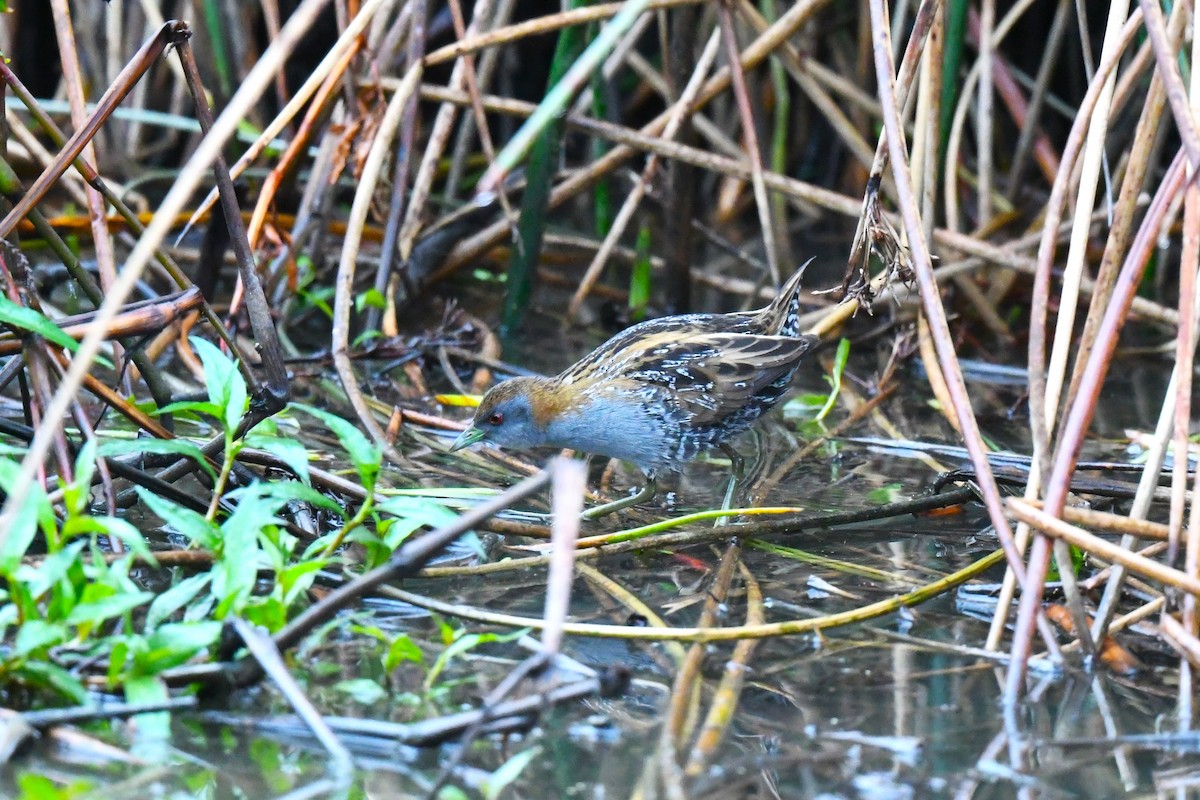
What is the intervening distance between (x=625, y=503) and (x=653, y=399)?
444 millimetres

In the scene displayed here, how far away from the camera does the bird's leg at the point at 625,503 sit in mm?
3434

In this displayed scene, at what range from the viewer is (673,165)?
5246 millimetres

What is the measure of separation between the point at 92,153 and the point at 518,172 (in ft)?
7.72

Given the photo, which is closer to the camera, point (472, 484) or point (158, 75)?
point (472, 484)

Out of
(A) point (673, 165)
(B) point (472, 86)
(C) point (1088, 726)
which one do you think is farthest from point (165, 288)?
(C) point (1088, 726)

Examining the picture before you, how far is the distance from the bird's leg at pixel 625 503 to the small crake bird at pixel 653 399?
0.02 meters

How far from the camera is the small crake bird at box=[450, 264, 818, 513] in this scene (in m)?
3.79

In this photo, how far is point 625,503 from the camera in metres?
3.51

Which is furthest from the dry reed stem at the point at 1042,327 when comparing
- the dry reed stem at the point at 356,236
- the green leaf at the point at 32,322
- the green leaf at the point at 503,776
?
the dry reed stem at the point at 356,236

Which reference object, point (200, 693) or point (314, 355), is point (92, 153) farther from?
point (200, 693)

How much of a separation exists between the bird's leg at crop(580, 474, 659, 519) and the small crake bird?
24 millimetres

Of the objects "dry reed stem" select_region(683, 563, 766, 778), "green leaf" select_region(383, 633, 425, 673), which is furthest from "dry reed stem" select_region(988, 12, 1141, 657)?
"green leaf" select_region(383, 633, 425, 673)

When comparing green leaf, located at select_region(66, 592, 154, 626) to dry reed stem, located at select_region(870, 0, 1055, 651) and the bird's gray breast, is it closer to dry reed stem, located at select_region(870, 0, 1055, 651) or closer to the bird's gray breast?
dry reed stem, located at select_region(870, 0, 1055, 651)

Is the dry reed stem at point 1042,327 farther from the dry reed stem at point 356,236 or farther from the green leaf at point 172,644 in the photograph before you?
the dry reed stem at point 356,236
